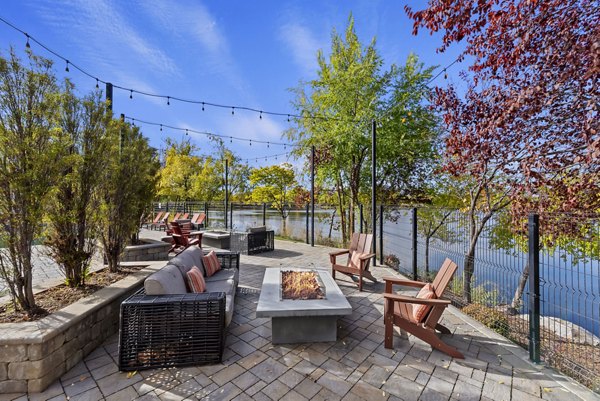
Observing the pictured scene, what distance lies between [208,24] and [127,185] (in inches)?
150

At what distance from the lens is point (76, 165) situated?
3141 mm

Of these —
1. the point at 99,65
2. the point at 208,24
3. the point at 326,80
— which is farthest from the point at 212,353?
the point at 326,80

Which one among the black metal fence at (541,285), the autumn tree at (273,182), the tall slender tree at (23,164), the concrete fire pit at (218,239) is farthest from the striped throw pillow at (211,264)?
the autumn tree at (273,182)

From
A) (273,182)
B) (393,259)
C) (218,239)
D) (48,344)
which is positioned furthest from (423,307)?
(273,182)

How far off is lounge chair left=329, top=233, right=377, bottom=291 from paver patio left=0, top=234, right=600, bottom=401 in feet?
4.66

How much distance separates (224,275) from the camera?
3896 mm

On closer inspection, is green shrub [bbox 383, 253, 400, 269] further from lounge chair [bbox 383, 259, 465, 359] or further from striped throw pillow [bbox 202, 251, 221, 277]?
striped throw pillow [bbox 202, 251, 221, 277]

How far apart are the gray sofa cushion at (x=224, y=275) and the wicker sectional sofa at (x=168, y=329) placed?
1.26 metres

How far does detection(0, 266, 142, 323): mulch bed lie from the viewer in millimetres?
2359

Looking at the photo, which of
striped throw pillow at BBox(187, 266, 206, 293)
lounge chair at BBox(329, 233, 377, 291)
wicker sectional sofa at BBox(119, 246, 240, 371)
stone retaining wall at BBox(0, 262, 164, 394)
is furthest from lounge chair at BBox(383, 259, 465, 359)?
stone retaining wall at BBox(0, 262, 164, 394)

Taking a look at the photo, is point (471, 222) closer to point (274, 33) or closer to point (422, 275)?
point (422, 275)

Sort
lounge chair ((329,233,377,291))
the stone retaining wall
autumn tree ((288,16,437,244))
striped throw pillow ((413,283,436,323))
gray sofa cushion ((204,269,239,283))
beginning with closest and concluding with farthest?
the stone retaining wall → striped throw pillow ((413,283,436,323)) → gray sofa cushion ((204,269,239,283)) → lounge chair ((329,233,377,291)) → autumn tree ((288,16,437,244))

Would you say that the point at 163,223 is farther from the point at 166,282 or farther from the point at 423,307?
the point at 423,307

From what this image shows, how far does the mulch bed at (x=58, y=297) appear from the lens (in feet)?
7.74
